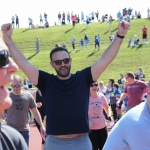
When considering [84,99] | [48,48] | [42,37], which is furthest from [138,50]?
[84,99]

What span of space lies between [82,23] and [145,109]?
60.1 metres

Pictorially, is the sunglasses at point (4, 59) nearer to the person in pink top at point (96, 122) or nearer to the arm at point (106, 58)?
the arm at point (106, 58)

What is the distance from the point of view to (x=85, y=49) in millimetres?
46469

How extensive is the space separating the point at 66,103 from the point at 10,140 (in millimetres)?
2706

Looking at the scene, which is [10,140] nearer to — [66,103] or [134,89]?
[66,103]

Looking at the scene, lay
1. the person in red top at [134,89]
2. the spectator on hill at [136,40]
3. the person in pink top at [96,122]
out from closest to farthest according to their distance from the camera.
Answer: the person in pink top at [96,122] < the person in red top at [134,89] < the spectator on hill at [136,40]

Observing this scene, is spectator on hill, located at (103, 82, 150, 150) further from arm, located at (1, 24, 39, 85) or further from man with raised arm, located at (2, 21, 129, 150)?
arm, located at (1, 24, 39, 85)

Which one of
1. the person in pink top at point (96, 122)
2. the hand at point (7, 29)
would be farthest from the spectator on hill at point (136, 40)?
the hand at point (7, 29)

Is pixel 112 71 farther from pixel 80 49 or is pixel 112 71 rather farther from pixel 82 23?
pixel 82 23

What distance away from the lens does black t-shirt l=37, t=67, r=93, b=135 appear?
5180 millimetres

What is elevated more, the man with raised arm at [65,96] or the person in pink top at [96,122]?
the man with raised arm at [65,96]

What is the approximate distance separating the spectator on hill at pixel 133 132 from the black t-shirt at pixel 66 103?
4.43 feet

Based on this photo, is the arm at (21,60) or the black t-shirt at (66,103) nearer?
the black t-shirt at (66,103)

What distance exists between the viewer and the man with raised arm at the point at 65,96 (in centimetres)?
518
